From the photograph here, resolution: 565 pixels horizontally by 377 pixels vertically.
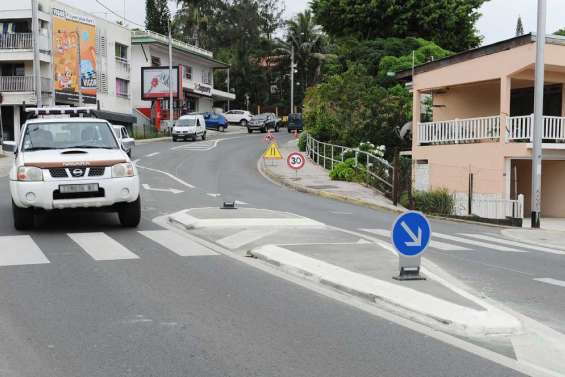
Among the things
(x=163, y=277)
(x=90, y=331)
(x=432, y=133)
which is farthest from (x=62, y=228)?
(x=432, y=133)

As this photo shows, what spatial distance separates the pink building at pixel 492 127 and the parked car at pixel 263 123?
117 feet

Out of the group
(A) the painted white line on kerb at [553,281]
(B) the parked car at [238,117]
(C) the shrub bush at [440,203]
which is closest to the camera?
(A) the painted white line on kerb at [553,281]

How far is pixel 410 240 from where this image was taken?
8.31 meters

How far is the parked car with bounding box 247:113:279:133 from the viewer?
2539 inches

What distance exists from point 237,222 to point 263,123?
2030 inches

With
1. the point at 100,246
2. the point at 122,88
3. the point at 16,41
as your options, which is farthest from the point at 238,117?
the point at 100,246

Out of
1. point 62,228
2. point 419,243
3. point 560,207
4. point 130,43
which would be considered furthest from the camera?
point 130,43

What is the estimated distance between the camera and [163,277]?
8.73 meters

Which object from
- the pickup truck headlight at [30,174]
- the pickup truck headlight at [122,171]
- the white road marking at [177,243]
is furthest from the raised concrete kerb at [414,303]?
the pickup truck headlight at [30,174]

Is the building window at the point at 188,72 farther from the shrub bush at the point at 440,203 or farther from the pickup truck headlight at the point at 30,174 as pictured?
the pickup truck headlight at the point at 30,174

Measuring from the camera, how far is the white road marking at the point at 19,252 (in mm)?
9680

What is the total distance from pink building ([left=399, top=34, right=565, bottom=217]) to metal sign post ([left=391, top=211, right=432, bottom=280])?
1388cm

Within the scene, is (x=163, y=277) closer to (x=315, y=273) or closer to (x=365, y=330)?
(x=315, y=273)

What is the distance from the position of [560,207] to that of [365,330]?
67.1ft
